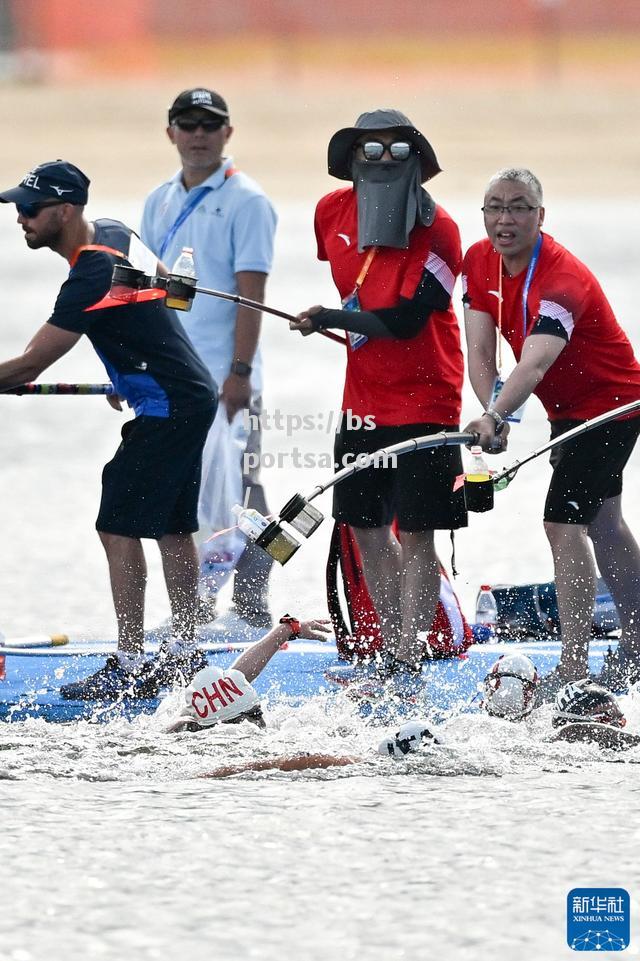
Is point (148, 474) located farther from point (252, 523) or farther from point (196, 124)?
point (196, 124)

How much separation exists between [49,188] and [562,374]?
6.06ft

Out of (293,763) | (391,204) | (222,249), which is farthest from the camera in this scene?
(222,249)

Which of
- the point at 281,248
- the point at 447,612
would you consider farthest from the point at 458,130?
the point at 447,612

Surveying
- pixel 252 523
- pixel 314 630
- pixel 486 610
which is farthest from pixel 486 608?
pixel 252 523

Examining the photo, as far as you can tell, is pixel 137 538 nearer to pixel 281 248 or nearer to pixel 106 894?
pixel 106 894

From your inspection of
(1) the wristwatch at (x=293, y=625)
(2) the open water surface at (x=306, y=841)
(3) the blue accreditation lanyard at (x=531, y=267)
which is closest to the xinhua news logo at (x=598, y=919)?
(2) the open water surface at (x=306, y=841)

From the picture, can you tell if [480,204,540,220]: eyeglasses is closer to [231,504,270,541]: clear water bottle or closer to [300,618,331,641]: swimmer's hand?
[231,504,270,541]: clear water bottle

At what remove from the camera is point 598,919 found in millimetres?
5258

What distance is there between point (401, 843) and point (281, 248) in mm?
21916

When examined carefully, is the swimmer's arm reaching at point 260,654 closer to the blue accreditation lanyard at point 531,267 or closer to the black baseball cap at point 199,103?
the blue accreditation lanyard at point 531,267

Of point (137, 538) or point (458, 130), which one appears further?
point (458, 130)

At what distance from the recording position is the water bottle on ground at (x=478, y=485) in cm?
674

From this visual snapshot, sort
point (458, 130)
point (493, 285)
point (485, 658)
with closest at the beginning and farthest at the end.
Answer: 1. point (493, 285)
2. point (485, 658)
3. point (458, 130)

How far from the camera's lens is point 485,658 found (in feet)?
25.5
